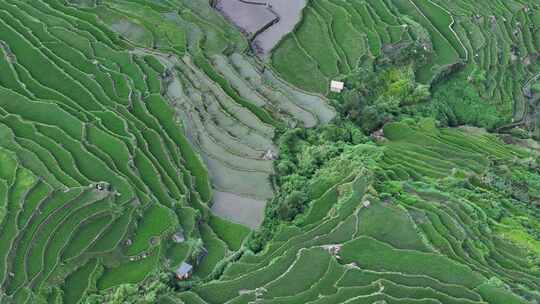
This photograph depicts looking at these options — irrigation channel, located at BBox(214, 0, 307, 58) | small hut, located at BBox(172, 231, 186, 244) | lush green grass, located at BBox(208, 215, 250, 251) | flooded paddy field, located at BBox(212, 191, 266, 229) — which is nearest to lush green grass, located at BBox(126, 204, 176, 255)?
small hut, located at BBox(172, 231, 186, 244)

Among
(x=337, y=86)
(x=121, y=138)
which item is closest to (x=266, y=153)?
(x=121, y=138)

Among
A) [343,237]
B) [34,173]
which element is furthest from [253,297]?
[34,173]

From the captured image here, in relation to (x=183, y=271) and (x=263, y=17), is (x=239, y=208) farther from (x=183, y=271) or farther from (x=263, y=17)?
(x=263, y=17)

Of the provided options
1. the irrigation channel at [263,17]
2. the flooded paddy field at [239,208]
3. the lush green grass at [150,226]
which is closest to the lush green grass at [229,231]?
the flooded paddy field at [239,208]

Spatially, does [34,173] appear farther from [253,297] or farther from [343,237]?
[343,237]

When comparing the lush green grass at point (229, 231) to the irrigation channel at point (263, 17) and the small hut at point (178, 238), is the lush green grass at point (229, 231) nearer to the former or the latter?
the small hut at point (178, 238)
